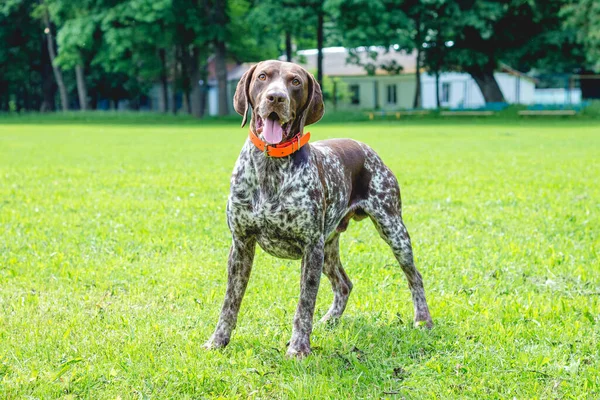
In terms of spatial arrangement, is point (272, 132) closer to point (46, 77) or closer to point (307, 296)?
point (307, 296)

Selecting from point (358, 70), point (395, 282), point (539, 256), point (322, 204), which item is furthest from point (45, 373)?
point (358, 70)

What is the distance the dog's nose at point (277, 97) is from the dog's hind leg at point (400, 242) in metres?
1.42

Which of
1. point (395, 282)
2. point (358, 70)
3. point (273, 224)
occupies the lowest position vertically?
point (395, 282)

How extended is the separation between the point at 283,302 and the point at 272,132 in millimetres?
1830

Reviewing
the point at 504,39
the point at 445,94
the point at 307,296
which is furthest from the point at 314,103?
the point at 445,94

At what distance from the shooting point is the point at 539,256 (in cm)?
709

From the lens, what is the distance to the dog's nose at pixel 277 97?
13.6ft

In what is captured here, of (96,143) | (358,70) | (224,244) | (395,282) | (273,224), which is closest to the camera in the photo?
(273,224)

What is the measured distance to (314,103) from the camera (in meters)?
4.63

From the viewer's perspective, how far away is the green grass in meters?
4.15

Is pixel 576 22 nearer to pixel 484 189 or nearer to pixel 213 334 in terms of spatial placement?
pixel 484 189

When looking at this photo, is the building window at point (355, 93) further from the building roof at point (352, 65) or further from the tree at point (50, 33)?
the tree at point (50, 33)

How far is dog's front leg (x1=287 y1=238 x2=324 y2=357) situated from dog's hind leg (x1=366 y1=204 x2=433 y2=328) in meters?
0.75

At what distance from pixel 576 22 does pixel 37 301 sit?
133 feet
